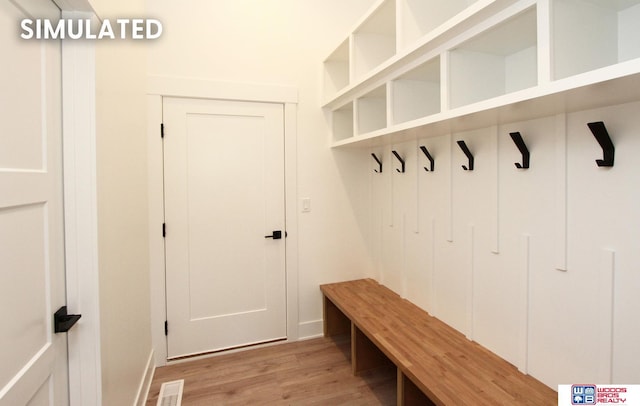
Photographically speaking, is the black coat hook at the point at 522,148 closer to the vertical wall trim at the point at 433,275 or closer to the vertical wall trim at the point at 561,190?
the vertical wall trim at the point at 561,190

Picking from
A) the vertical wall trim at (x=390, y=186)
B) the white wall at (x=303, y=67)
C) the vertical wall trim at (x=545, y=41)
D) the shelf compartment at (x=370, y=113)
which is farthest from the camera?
the vertical wall trim at (x=390, y=186)

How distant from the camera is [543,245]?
1.39 metres

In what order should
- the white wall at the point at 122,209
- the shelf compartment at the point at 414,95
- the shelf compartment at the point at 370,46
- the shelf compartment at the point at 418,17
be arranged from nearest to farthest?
the white wall at the point at 122,209
the shelf compartment at the point at 418,17
the shelf compartment at the point at 414,95
the shelf compartment at the point at 370,46

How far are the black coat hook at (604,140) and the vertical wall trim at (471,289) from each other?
732 millimetres

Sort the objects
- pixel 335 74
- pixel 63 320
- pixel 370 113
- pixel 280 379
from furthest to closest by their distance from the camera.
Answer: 1. pixel 335 74
2. pixel 370 113
3. pixel 280 379
4. pixel 63 320

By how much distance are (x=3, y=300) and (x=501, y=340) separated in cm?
202

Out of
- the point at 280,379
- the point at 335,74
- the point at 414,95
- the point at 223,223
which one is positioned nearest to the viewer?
the point at 414,95

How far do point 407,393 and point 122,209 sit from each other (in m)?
1.82

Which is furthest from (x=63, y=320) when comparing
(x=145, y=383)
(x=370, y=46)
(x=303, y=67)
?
(x=303, y=67)

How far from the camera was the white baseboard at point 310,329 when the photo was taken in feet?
9.10

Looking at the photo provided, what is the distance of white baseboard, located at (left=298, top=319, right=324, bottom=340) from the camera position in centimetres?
277

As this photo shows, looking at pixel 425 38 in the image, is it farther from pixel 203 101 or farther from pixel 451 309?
pixel 203 101

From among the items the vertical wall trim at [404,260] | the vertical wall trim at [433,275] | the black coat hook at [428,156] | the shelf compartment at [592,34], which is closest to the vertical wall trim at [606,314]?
the shelf compartment at [592,34]

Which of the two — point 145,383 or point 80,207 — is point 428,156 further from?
point 145,383
